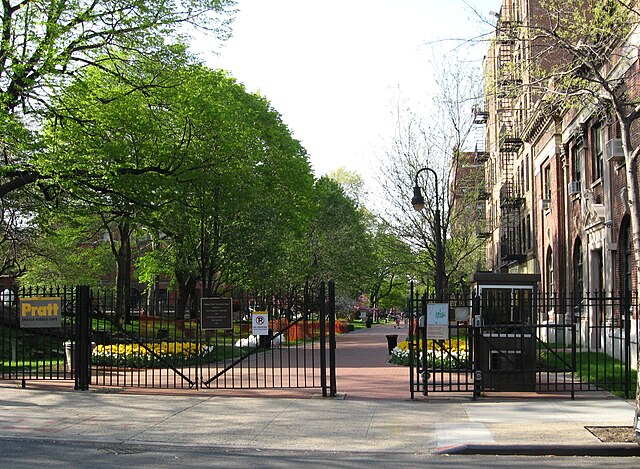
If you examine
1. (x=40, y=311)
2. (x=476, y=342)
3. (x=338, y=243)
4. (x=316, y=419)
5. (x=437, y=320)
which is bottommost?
(x=316, y=419)

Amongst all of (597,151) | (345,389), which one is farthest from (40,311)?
(597,151)

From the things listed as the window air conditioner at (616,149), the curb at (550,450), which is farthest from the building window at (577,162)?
the curb at (550,450)

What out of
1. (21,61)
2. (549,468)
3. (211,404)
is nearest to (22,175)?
(21,61)

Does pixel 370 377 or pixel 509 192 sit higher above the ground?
pixel 509 192

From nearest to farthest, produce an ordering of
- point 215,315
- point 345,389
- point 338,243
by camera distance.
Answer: point 215,315 < point 345,389 < point 338,243

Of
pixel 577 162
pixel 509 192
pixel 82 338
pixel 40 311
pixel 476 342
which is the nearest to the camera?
pixel 476 342

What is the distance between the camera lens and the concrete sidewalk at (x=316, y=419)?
466 inches

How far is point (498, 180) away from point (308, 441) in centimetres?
4498

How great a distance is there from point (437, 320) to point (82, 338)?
761cm

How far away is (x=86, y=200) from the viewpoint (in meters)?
25.4

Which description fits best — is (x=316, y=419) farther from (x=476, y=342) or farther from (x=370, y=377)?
(x=370, y=377)

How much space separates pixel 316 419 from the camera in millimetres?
14016

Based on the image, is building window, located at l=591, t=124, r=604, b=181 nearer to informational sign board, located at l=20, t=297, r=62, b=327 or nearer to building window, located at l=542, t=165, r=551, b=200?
building window, located at l=542, t=165, r=551, b=200

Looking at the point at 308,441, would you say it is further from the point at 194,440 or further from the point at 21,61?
the point at 21,61
